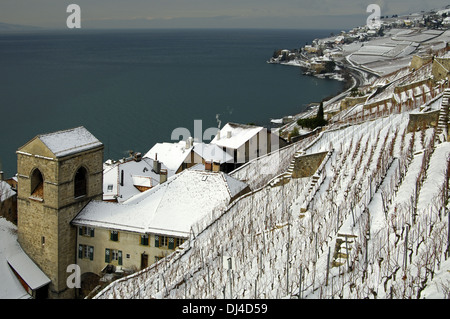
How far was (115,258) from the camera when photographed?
27125mm

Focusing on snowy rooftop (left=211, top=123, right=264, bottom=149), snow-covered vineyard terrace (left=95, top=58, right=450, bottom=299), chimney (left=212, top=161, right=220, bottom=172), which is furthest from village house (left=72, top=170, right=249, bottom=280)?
snowy rooftop (left=211, top=123, right=264, bottom=149)

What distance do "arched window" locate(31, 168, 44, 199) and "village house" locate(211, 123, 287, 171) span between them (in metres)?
22.1

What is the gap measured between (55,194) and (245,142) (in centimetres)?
2409

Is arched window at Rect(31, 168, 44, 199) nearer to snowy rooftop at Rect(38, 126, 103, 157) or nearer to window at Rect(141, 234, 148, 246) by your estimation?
snowy rooftop at Rect(38, 126, 103, 157)

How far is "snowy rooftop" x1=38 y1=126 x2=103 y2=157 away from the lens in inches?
1036

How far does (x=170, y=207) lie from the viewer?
89.3 feet

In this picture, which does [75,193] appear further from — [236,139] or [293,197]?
[236,139]

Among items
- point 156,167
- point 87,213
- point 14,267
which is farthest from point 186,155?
point 14,267

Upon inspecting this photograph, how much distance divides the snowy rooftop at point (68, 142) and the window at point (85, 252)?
15.5ft

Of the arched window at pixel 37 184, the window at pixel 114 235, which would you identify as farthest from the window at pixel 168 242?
the arched window at pixel 37 184

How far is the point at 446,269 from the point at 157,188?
19428 millimetres

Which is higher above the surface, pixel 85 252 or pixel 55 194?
pixel 55 194

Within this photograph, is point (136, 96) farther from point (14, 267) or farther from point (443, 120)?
point (443, 120)

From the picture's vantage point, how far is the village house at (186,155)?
45.9 metres
